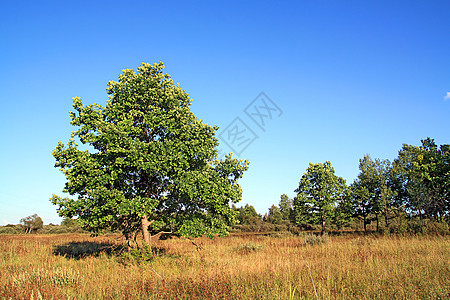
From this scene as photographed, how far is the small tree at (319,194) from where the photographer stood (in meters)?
36.0

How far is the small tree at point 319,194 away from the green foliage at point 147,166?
25563mm

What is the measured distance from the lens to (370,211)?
41094mm

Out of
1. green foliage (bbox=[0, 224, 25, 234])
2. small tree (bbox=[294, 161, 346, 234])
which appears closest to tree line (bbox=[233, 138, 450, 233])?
small tree (bbox=[294, 161, 346, 234])

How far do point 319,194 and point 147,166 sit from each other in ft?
99.3

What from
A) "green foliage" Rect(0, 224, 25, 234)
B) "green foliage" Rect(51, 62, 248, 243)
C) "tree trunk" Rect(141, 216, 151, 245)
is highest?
"green foliage" Rect(51, 62, 248, 243)

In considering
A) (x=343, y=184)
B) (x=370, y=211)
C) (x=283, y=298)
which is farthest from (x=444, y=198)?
(x=283, y=298)

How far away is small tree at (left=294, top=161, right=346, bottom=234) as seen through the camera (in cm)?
3597

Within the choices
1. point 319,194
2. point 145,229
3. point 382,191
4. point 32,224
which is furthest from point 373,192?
point 32,224

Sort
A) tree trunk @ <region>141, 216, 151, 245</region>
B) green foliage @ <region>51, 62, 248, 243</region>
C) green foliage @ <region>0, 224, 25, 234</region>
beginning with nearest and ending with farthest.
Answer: green foliage @ <region>51, 62, 248, 243</region> < tree trunk @ <region>141, 216, 151, 245</region> < green foliage @ <region>0, 224, 25, 234</region>

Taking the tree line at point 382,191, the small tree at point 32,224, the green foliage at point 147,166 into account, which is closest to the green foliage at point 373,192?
the tree line at point 382,191

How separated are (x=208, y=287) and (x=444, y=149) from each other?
4662cm

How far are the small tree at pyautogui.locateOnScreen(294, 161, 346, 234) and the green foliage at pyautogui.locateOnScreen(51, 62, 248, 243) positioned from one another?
83.9 ft

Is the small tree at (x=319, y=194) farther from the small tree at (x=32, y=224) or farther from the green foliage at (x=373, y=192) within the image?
the small tree at (x=32, y=224)

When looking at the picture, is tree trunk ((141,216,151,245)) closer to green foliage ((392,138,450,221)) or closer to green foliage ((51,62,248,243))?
green foliage ((51,62,248,243))
